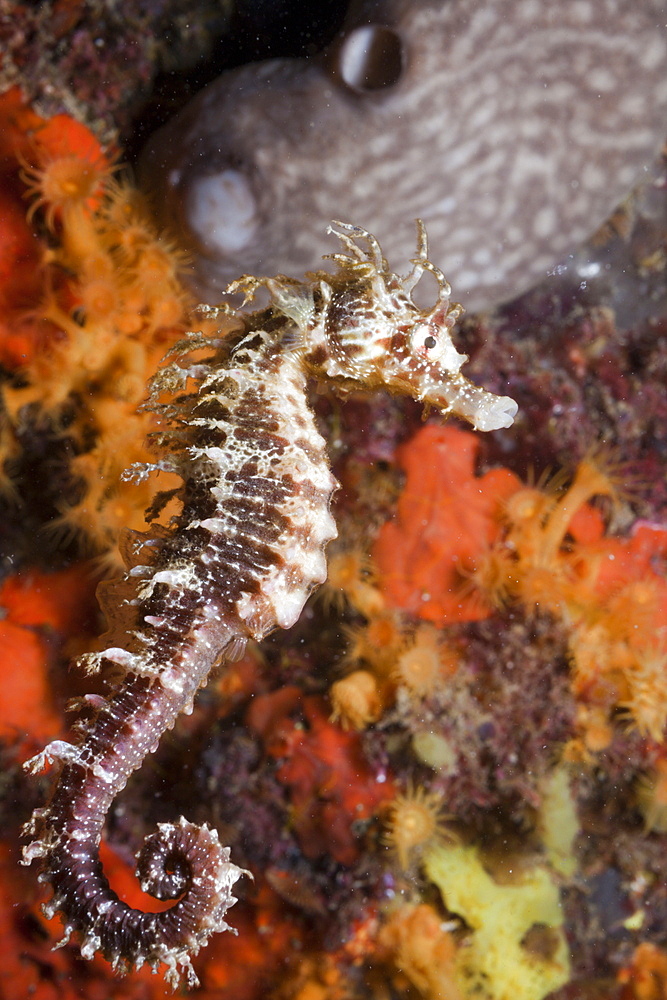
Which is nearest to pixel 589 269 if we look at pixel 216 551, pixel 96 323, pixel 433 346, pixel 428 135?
pixel 428 135

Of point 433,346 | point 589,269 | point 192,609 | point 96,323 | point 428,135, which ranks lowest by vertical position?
point 589,269

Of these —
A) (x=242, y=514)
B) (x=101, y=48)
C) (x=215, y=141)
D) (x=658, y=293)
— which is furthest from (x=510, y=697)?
(x=101, y=48)

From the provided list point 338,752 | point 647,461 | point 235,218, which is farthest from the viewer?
point 647,461

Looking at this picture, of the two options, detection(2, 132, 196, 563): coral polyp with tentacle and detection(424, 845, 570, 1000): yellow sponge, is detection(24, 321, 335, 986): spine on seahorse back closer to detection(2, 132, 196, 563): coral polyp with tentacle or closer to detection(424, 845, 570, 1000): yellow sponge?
detection(2, 132, 196, 563): coral polyp with tentacle

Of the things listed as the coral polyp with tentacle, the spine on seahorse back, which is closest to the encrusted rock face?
the coral polyp with tentacle

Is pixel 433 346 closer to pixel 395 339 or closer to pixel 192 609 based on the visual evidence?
pixel 395 339

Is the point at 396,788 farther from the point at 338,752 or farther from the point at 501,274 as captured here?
the point at 501,274
